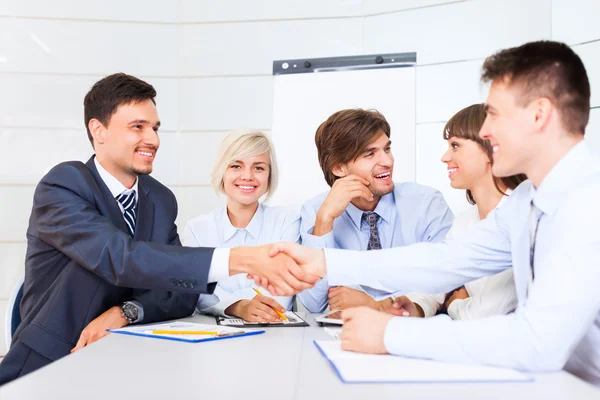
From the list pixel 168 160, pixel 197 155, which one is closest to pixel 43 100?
pixel 168 160

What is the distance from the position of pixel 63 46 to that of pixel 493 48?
8.91 ft

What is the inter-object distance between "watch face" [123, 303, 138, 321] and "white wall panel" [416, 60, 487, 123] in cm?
228

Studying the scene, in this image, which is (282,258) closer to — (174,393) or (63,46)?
(174,393)

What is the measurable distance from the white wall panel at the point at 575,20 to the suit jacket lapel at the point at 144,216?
2261 millimetres

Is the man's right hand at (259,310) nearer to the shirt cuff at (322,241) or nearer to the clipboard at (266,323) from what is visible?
the clipboard at (266,323)

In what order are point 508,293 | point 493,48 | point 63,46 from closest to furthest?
point 508,293 → point 493,48 → point 63,46

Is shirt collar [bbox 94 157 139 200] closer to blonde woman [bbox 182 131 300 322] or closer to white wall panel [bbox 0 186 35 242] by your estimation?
blonde woman [bbox 182 131 300 322]

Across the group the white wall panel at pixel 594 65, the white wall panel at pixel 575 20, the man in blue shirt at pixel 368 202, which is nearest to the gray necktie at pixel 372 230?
the man in blue shirt at pixel 368 202

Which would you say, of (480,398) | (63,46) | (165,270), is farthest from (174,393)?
(63,46)

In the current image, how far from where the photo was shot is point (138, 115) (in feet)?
7.64

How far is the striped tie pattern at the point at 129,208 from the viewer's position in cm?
211

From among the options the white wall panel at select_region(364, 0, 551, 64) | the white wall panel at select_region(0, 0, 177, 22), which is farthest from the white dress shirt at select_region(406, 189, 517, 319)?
the white wall panel at select_region(0, 0, 177, 22)

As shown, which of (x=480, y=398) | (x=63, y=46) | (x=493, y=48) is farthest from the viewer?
(x=63, y=46)

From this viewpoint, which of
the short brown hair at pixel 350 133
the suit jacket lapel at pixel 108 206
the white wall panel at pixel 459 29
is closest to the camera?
the suit jacket lapel at pixel 108 206
